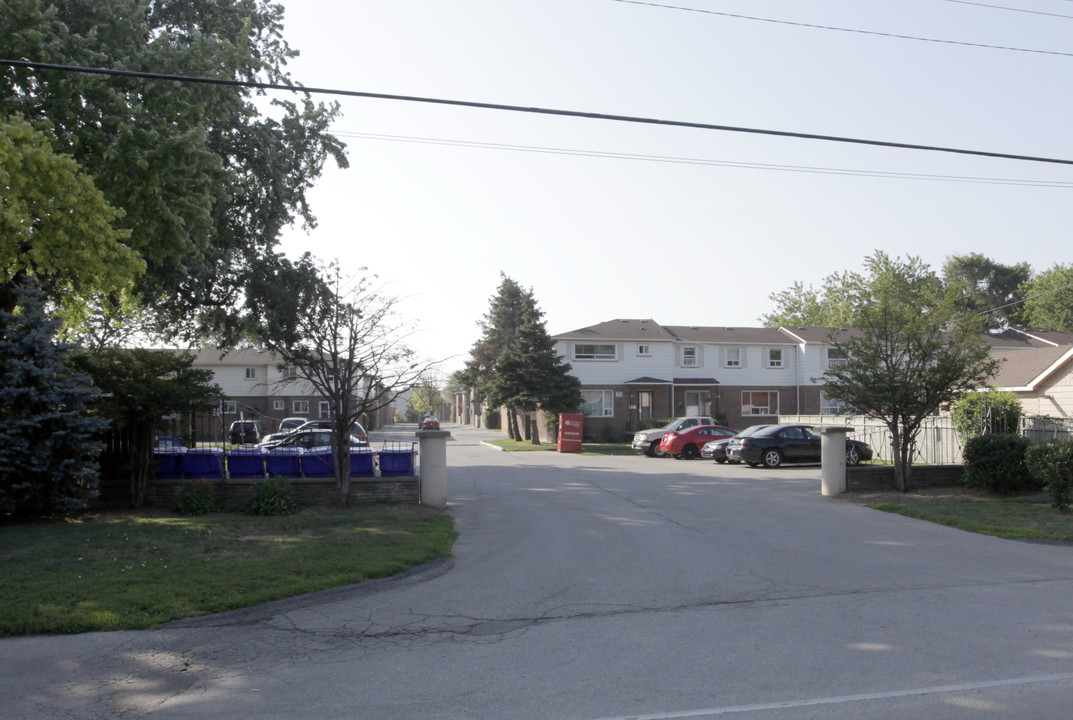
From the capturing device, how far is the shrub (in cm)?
2184

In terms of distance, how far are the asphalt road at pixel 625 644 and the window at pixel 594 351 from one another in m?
33.6

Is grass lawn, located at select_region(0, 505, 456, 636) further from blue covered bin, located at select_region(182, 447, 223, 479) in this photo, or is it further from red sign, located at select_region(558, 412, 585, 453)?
red sign, located at select_region(558, 412, 585, 453)

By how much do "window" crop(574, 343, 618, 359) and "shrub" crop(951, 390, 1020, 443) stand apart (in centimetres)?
2410

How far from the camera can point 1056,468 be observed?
15016mm

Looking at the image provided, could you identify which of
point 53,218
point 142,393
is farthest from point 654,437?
point 53,218

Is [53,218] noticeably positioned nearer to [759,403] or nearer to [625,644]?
[625,644]

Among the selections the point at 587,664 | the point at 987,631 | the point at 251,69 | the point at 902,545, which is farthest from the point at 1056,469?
the point at 251,69

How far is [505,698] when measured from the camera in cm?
561


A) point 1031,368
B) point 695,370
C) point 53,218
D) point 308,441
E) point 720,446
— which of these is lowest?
point 720,446

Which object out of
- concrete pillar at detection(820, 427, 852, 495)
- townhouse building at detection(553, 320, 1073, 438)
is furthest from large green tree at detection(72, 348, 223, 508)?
townhouse building at detection(553, 320, 1073, 438)

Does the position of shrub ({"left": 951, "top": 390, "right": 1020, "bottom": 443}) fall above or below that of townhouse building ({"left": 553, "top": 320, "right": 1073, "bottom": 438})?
below

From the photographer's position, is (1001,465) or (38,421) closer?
(38,421)

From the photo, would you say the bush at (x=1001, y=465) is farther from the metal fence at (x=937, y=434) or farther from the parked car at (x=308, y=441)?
the parked car at (x=308, y=441)

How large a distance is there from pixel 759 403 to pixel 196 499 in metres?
39.7
